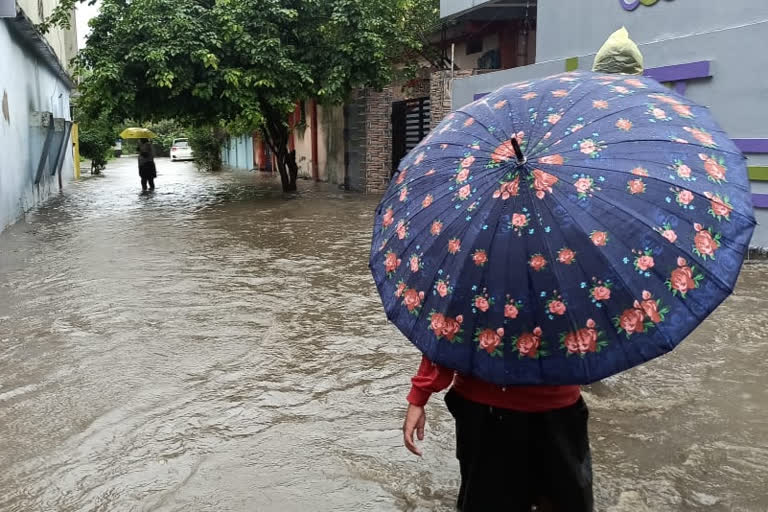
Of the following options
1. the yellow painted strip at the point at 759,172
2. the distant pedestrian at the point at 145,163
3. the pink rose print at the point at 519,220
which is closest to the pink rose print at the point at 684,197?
the pink rose print at the point at 519,220

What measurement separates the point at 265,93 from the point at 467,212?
1276 centimetres

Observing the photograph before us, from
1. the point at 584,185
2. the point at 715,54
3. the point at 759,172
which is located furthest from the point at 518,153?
the point at 715,54

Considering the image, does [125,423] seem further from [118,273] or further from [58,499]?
[118,273]

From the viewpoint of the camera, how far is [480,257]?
1.64 metres

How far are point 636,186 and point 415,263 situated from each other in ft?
1.84

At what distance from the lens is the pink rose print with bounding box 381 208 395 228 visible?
1.94 meters

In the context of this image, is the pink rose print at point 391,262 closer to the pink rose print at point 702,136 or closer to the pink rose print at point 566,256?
the pink rose print at point 566,256

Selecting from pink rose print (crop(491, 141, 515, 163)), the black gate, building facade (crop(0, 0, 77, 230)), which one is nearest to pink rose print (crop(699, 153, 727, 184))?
pink rose print (crop(491, 141, 515, 163))

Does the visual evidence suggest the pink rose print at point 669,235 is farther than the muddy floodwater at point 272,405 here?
No

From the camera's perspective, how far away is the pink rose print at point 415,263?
5.79ft

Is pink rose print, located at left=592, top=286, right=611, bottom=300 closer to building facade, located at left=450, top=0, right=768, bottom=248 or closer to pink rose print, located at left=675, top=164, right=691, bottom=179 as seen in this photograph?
pink rose print, located at left=675, top=164, right=691, bottom=179

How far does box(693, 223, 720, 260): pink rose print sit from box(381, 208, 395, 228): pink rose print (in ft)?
2.53

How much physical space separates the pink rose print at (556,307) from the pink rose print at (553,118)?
1.49 ft

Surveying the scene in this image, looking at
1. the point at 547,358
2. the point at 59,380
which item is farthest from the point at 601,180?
the point at 59,380
